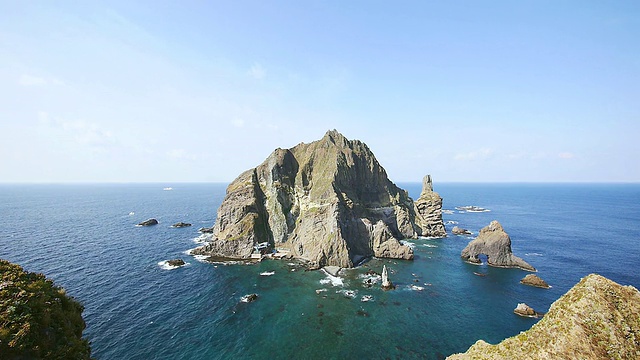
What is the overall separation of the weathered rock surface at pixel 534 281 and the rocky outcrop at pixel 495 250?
11.1 metres

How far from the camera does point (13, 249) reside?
82.9 meters

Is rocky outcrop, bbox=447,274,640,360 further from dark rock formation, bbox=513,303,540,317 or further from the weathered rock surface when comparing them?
the weathered rock surface

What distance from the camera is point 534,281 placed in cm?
6444

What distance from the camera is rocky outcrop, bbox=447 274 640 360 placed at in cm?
1645

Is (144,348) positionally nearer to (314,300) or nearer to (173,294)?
(173,294)

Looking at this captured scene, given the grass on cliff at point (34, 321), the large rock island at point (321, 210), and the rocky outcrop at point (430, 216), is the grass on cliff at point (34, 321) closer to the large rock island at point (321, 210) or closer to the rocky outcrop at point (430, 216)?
the large rock island at point (321, 210)

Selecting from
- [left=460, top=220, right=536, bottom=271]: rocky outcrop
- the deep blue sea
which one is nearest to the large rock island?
the deep blue sea

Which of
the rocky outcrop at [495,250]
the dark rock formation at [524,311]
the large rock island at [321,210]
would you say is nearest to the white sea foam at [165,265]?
the large rock island at [321,210]

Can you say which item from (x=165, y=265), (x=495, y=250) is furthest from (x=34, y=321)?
(x=495, y=250)

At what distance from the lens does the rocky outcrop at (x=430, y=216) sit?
11106cm

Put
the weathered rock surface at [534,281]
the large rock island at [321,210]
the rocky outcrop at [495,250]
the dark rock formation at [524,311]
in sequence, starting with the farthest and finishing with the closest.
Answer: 1. the large rock island at [321,210]
2. the rocky outcrop at [495,250]
3. the weathered rock surface at [534,281]
4. the dark rock formation at [524,311]

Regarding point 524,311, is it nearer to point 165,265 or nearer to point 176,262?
point 176,262

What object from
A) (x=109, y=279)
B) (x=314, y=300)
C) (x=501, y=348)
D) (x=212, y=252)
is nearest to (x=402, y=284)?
(x=314, y=300)

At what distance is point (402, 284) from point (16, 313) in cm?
6352
